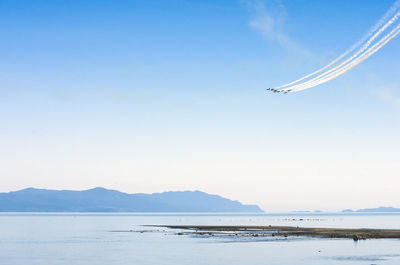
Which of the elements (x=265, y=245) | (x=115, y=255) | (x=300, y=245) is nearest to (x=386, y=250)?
(x=300, y=245)

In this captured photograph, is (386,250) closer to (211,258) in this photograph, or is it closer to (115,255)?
(211,258)

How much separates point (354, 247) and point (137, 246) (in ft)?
154

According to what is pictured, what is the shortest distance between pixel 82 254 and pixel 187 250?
802 inches

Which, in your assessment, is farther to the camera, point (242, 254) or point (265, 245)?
point (265, 245)

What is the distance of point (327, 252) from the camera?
9250 cm

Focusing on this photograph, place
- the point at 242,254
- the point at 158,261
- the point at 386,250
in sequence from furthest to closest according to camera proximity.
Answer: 1. the point at 386,250
2. the point at 242,254
3. the point at 158,261

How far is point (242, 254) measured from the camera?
8938 centimetres

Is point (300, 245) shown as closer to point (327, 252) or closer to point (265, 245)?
point (265, 245)

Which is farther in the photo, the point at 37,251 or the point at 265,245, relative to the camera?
the point at 265,245

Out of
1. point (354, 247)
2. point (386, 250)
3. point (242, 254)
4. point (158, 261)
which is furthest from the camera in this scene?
point (354, 247)

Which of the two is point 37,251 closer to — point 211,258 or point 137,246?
point 137,246

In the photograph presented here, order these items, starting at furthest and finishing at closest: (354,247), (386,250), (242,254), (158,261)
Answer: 1. (354,247)
2. (386,250)
3. (242,254)
4. (158,261)

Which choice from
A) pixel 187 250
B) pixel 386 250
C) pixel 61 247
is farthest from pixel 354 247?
pixel 61 247

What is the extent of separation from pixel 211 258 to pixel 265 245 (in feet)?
89.0
